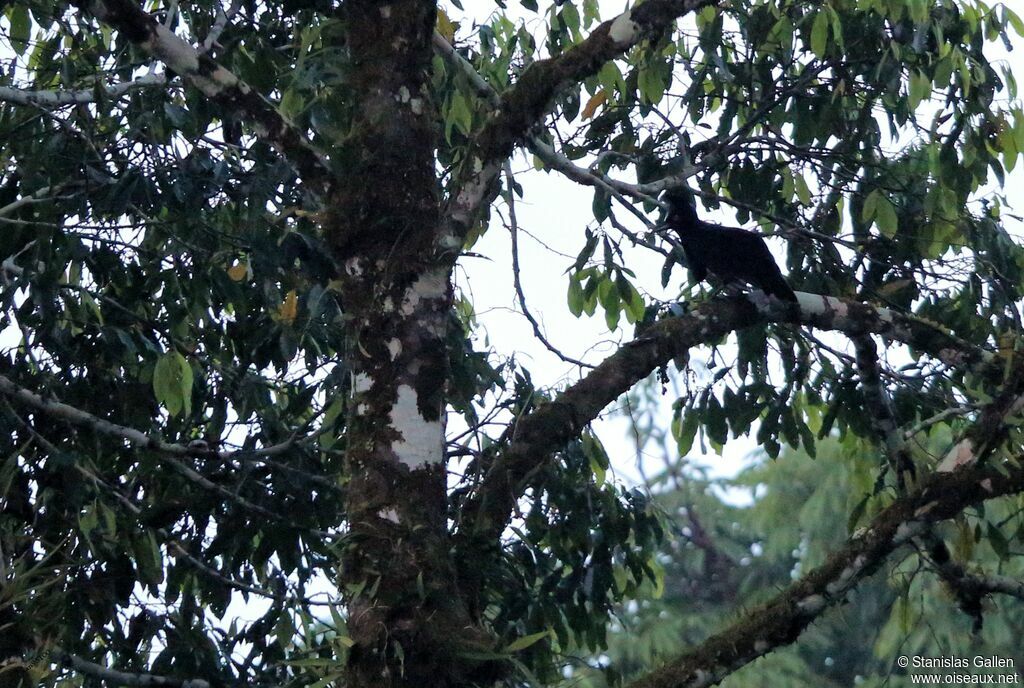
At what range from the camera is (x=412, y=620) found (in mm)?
2838

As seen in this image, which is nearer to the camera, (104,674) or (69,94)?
(104,674)

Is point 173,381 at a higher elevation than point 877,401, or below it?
below

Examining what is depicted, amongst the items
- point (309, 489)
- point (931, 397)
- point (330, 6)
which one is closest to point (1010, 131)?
point (931, 397)

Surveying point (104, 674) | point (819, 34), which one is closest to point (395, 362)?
point (104, 674)

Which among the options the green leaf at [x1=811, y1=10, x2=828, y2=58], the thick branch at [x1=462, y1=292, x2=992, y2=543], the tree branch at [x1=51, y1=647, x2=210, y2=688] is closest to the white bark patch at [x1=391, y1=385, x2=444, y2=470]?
the thick branch at [x1=462, y1=292, x2=992, y2=543]

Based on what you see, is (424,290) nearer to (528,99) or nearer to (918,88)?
(528,99)

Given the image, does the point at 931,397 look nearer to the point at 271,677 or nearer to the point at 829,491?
the point at 271,677

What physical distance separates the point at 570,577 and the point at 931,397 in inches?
55.6

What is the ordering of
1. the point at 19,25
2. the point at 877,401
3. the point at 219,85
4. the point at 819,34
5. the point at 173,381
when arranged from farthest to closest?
the point at 19,25
the point at 819,34
the point at 877,401
the point at 173,381
the point at 219,85

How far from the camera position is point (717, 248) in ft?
15.9

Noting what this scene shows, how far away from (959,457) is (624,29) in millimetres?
1526

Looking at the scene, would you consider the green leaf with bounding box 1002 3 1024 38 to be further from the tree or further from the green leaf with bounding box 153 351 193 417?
the green leaf with bounding box 153 351 193 417

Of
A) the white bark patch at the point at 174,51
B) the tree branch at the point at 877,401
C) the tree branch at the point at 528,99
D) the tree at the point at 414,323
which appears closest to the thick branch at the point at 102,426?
the tree at the point at 414,323

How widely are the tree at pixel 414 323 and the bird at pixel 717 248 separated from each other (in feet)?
0.54
